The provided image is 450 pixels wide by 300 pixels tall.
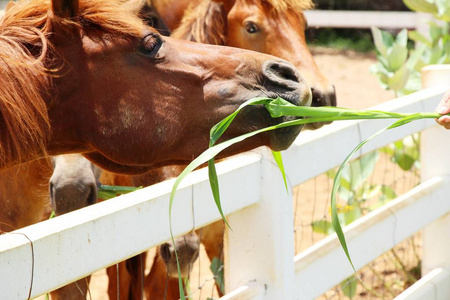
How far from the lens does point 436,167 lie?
12.4ft

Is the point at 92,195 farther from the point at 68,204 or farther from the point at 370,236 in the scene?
the point at 370,236

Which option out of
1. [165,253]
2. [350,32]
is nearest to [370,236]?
[165,253]

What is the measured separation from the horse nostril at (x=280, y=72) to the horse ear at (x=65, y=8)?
2.09 feet

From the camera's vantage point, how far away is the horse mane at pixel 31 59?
2.18 metres

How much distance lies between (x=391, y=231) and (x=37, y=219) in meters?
1.84

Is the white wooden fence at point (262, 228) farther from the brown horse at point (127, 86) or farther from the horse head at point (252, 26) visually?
the horse head at point (252, 26)

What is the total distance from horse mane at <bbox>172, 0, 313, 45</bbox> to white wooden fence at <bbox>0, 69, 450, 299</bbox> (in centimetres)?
110

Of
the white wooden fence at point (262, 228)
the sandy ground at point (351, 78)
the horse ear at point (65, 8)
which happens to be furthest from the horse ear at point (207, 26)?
the sandy ground at point (351, 78)

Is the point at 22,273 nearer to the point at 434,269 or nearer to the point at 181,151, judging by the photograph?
the point at 181,151

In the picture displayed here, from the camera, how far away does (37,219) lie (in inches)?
153

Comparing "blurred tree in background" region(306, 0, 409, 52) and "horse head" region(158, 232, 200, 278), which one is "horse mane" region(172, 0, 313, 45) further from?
"blurred tree in background" region(306, 0, 409, 52)

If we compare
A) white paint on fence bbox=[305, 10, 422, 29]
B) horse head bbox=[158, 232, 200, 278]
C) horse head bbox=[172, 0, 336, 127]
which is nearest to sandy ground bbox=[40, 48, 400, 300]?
white paint on fence bbox=[305, 10, 422, 29]

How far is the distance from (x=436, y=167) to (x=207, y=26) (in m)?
1.53

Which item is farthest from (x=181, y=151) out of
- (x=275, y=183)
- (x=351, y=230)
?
(x=351, y=230)
